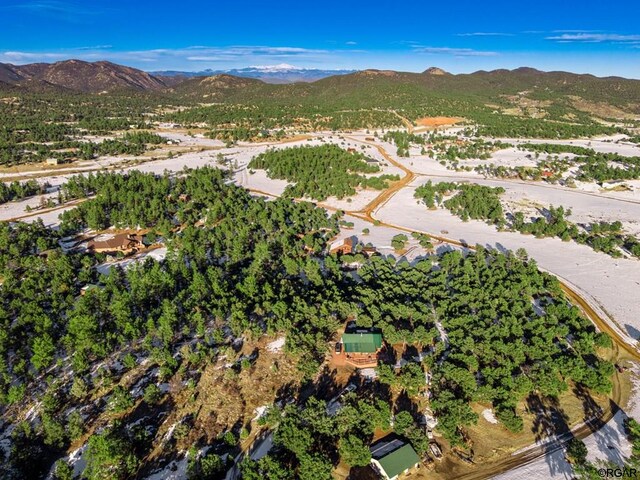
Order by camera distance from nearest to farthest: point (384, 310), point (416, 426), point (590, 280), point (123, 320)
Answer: point (416, 426) → point (123, 320) → point (384, 310) → point (590, 280)

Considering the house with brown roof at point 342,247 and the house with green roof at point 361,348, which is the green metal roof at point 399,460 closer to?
the house with green roof at point 361,348

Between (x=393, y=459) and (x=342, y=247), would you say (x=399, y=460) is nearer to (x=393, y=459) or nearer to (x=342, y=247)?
(x=393, y=459)

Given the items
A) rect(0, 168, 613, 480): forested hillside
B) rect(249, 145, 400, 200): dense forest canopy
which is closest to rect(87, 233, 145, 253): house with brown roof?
rect(0, 168, 613, 480): forested hillside

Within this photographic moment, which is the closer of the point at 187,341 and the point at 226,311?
the point at 187,341

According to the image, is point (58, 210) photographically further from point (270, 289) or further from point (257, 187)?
point (270, 289)

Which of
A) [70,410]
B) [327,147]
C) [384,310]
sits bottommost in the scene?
[70,410]

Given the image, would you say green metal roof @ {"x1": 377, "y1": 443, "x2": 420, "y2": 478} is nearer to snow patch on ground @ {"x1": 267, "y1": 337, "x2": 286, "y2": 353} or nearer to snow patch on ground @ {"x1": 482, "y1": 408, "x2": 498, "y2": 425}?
snow patch on ground @ {"x1": 482, "y1": 408, "x2": 498, "y2": 425}

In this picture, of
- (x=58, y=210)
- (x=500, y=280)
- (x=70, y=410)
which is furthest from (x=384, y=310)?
(x=58, y=210)
